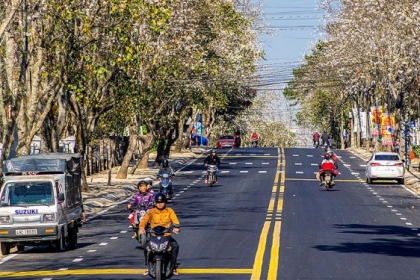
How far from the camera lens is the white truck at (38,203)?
23.5 metres

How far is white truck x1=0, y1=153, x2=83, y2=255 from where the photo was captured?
77.0 ft

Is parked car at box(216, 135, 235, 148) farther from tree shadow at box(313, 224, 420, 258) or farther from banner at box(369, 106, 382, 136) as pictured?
tree shadow at box(313, 224, 420, 258)

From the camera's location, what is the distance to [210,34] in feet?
202

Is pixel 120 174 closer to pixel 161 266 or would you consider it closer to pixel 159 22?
pixel 159 22

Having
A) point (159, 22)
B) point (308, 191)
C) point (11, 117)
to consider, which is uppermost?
A: point (159, 22)

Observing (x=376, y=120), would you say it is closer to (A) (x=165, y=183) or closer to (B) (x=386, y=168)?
(B) (x=386, y=168)

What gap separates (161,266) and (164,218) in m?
1.30

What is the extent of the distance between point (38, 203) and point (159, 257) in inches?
306

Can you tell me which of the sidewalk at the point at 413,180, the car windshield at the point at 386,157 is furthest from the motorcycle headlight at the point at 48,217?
the car windshield at the point at 386,157

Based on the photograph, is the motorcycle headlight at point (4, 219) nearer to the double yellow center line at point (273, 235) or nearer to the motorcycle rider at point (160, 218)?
the double yellow center line at point (273, 235)

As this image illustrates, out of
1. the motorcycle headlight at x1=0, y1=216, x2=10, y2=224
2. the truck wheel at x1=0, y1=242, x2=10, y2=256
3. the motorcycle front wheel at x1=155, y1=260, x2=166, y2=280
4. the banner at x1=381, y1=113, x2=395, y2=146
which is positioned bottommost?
the truck wheel at x1=0, y1=242, x2=10, y2=256

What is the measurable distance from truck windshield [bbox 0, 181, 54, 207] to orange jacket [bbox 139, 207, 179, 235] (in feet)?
21.0

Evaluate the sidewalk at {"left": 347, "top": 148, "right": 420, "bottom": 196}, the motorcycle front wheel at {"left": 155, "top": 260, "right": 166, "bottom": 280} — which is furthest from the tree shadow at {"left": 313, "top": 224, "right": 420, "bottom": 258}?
the sidewalk at {"left": 347, "top": 148, "right": 420, "bottom": 196}

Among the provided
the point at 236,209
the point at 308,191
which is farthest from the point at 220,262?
the point at 308,191
